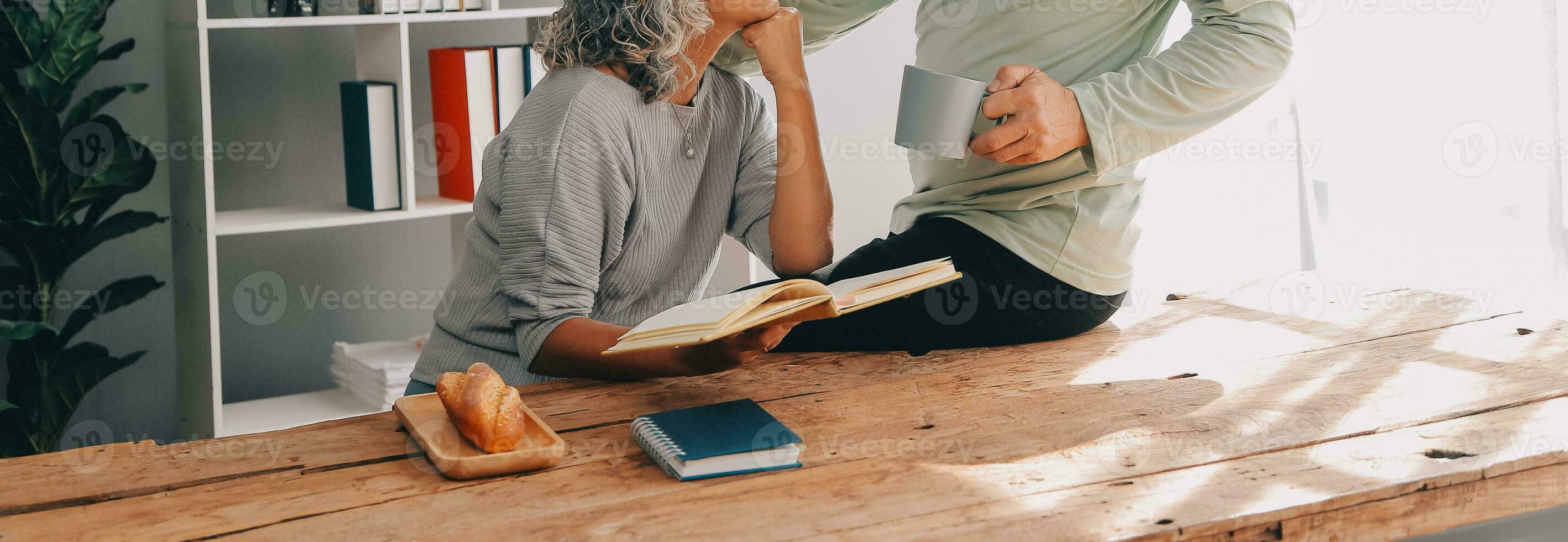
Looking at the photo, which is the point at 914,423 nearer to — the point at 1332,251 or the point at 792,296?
the point at 792,296

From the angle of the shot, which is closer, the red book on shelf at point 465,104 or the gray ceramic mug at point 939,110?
the gray ceramic mug at point 939,110

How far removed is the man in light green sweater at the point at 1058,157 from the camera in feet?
4.63

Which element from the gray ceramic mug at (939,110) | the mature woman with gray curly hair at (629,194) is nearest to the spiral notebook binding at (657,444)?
the mature woman with gray curly hair at (629,194)

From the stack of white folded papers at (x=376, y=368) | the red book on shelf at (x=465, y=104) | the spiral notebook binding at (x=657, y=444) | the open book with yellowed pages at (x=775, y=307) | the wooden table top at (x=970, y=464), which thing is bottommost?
the stack of white folded papers at (x=376, y=368)

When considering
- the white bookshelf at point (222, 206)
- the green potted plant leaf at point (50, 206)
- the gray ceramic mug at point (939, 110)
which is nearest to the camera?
the gray ceramic mug at point (939, 110)

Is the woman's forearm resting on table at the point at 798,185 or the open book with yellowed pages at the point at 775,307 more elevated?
the woman's forearm resting on table at the point at 798,185

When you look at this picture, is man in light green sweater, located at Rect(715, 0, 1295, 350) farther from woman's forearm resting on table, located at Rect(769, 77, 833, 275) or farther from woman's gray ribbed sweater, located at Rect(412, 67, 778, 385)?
woman's gray ribbed sweater, located at Rect(412, 67, 778, 385)

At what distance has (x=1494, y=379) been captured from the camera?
1336mm

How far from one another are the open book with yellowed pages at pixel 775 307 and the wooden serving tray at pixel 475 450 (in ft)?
0.37

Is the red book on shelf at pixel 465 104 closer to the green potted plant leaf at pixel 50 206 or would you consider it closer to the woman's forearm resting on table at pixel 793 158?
the green potted plant leaf at pixel 50 206

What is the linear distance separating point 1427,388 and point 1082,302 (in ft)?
1.42

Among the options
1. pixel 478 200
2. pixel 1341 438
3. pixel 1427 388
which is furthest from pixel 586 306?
pixel 1427 388

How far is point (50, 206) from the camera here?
Result: 2.18m

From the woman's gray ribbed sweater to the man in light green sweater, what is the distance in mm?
203
